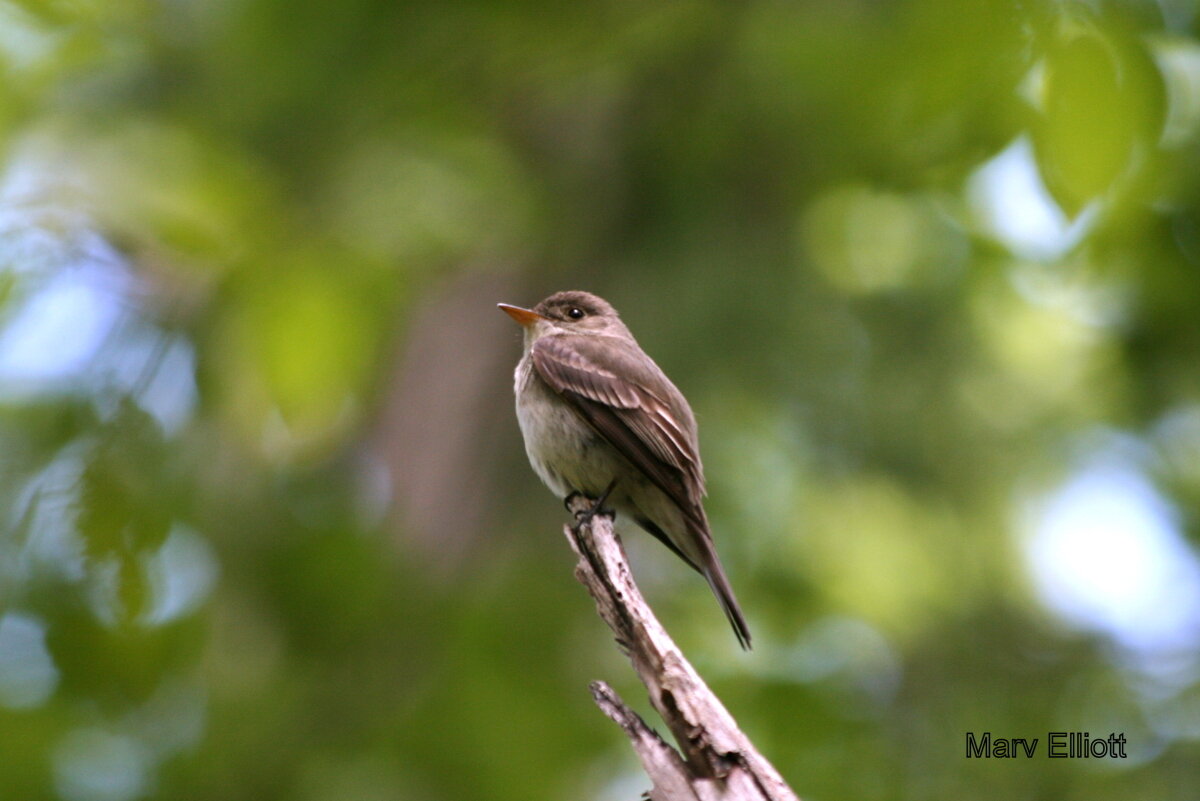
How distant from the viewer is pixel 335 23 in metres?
3.11

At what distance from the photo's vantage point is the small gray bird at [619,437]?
483cm

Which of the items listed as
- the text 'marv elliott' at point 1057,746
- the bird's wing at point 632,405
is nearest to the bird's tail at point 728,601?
the bird's wing at point 632,405

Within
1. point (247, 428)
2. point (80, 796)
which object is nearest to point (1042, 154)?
point (247, 428)

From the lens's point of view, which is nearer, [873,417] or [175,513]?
[175,513]

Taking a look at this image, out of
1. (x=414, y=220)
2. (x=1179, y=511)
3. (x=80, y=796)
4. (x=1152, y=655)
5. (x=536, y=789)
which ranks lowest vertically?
(x=80, y=796)

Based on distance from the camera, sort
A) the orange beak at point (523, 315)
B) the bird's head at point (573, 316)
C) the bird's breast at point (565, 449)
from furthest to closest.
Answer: the bird's head at point (573, 316) → the orange beak at point (523, 315) → the bird's breast at point (565, 449)

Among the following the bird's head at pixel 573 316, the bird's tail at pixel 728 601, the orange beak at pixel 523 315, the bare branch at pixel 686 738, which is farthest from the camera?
the bird's head at pixel 573 316

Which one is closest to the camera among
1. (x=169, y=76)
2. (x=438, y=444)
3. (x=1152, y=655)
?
(x=169, y=76)

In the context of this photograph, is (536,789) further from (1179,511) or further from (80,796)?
(1179,511)

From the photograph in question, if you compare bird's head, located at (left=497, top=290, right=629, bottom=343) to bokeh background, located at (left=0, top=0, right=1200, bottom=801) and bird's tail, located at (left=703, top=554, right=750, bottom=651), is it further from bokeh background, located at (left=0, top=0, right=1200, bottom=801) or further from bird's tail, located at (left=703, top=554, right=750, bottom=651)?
bird's tail, located at (left=703, top=554, right=750, bottom=651)

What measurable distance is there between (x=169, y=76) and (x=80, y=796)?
111 inches

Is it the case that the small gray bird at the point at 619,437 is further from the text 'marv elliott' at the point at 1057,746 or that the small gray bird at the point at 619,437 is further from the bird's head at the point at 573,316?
the text 'marv elliott' at the point at 1057,746

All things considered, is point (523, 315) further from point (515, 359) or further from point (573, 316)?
point (515, 359)

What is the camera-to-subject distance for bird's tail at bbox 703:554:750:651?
443 centimetres
